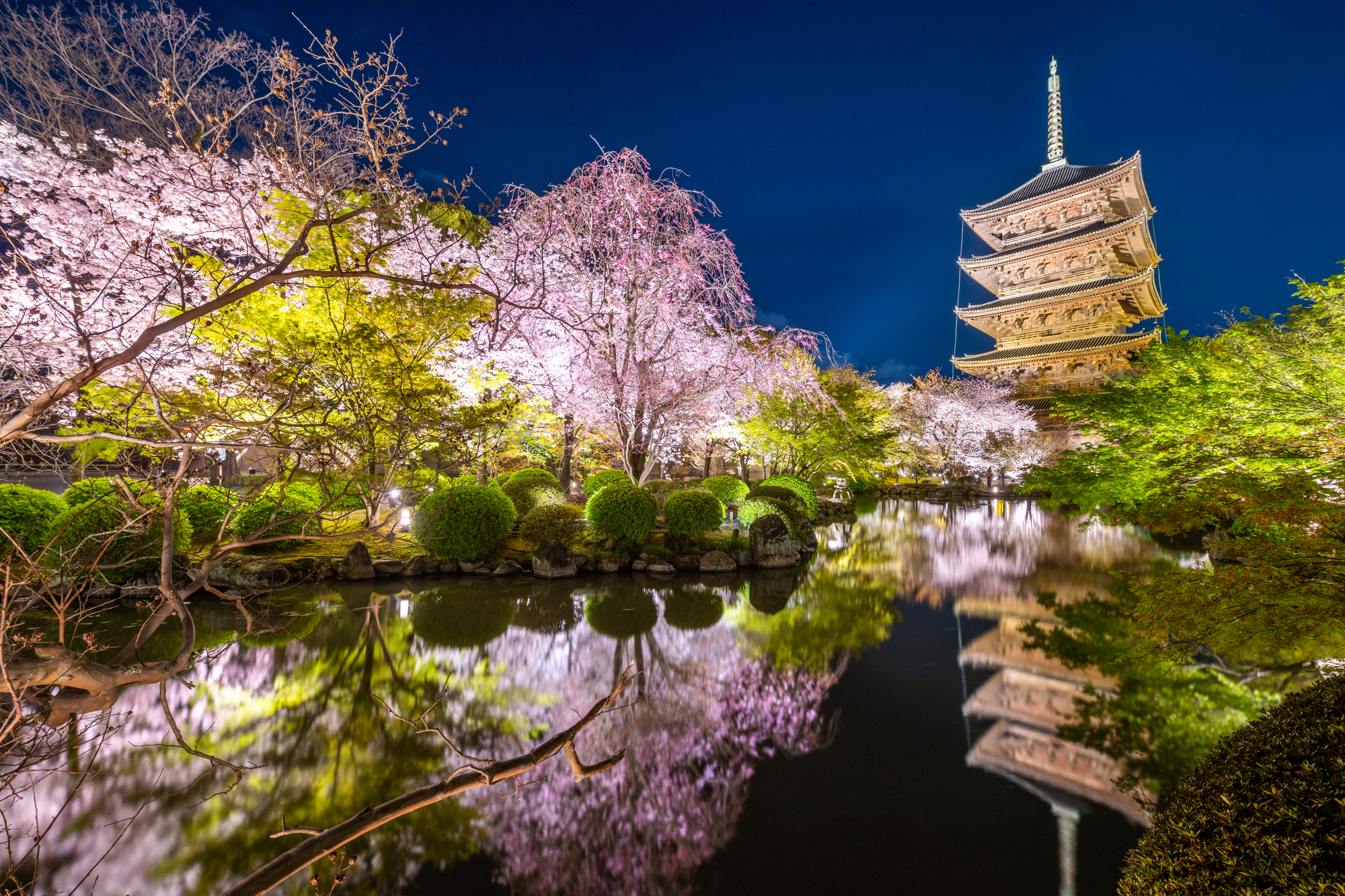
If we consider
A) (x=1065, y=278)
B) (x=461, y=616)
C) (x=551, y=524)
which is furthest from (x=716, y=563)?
(x=1065, y=278)

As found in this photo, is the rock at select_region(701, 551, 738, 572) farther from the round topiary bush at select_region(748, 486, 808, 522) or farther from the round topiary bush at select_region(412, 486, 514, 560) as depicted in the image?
the round topiary bush at select_region(412, 486, 514, 560)

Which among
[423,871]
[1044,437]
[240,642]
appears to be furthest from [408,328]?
[1044,437]

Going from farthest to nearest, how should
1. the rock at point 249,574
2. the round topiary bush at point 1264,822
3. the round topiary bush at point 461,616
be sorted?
1. the rock at point 249,574
2. the round topiary bush at point 461,616
3. the round topiary bush at point 1264,822

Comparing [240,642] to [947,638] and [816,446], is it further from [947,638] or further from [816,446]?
[816,446]

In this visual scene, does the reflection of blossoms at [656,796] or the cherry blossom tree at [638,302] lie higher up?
the cherry blossom tree at [638,302]

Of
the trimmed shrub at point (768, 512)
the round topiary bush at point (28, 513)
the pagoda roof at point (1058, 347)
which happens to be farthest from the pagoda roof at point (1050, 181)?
the round topiary bush at point (28, 513)

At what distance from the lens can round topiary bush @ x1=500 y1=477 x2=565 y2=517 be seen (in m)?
14.3

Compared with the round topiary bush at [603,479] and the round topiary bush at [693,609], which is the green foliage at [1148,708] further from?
the round topiary bush at [603,479]

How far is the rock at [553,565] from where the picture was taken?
10695 mm

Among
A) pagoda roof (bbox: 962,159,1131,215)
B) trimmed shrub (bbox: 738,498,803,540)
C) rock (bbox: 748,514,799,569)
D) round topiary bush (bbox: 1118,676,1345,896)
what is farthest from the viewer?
pagoda roof (bbox: 962,159,1131,215)

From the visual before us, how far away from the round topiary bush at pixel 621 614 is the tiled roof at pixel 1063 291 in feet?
102

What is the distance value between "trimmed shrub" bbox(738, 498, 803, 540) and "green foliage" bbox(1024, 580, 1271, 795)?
6374mm

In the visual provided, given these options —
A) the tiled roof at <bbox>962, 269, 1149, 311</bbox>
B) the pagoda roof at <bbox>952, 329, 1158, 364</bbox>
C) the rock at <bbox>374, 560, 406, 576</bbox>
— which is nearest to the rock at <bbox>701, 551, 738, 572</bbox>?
the rock at <bbox>374, 560, 406, 576</bbox>

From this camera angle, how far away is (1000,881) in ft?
10.6
